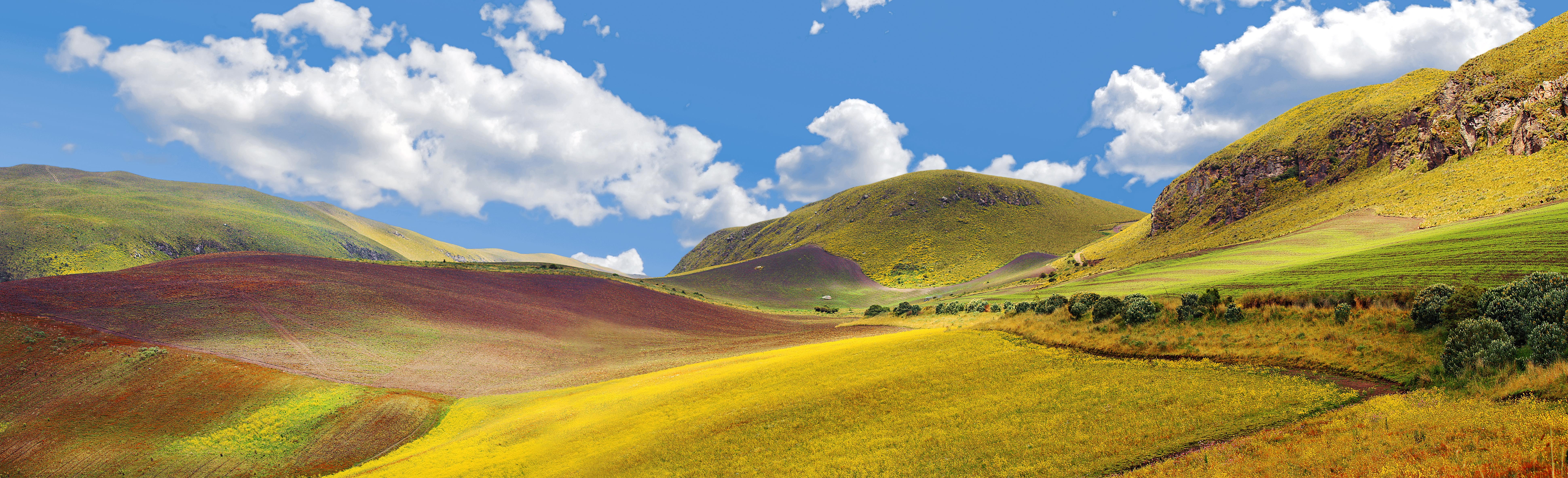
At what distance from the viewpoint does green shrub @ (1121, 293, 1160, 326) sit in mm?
25312

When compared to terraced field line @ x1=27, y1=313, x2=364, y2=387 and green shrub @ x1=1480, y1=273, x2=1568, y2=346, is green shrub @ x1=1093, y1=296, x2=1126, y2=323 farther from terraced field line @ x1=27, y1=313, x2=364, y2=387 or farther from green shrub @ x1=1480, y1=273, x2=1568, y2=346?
terraced field line @ x1=27, y1=313, x2=364, y2=387

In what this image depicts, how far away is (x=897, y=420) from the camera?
59.2 feet

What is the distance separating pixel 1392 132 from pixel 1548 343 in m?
105

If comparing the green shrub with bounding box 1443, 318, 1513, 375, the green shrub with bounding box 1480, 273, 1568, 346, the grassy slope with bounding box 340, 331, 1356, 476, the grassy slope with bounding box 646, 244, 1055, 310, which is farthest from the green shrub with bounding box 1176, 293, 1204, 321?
the grassy slope with bounding box 646, 244, 1055, 310

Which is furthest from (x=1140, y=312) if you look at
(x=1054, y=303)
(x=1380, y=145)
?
(x=1380, y=145)

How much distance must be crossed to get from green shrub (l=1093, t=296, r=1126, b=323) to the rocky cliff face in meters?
64.0

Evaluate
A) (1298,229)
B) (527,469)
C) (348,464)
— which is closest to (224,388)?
(348,464)

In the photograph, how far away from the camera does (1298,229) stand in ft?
229

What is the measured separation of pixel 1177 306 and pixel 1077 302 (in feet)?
16.5

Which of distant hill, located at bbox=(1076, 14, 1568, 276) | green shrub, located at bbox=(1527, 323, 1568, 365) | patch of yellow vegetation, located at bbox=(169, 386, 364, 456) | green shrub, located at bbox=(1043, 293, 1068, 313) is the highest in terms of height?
distant hill, located at bbox=(1076, 14, 1568, 276)

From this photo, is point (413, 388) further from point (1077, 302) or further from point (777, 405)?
point (1077, 302)

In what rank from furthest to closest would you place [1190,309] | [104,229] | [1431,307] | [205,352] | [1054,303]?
[104,229], [205,352], [1054,303], [1190,309], [1431,307]

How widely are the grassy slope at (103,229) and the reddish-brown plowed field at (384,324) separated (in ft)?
168

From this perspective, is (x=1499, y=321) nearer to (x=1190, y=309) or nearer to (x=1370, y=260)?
(x=1190, y=309)
